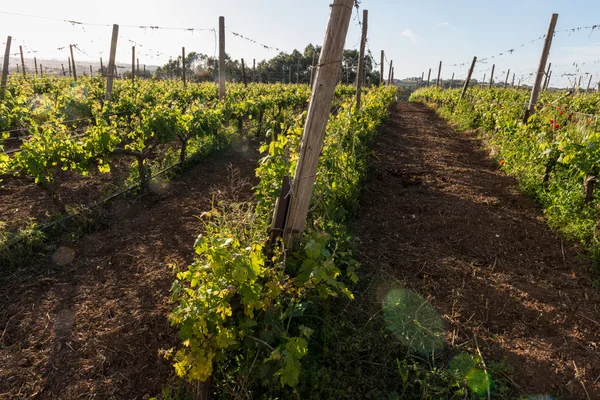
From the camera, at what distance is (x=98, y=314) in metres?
2.91

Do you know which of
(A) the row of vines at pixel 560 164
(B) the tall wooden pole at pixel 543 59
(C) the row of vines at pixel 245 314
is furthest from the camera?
(B) the tall wooden pole at pixel 543 59

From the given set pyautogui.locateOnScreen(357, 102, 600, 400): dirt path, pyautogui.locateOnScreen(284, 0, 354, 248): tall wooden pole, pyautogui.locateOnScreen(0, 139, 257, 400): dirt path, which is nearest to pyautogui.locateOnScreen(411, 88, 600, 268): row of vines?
pyautogui.locateOnScreen(357, 102, 600, 400): dirt path

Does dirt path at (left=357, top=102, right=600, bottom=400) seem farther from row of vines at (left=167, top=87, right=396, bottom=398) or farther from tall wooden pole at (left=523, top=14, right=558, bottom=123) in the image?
tall wooden pole at (left=523, top=14, right=558, bottom=123)

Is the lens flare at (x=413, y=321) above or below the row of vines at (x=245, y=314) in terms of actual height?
below

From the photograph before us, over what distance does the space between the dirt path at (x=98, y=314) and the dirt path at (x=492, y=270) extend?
214 centimetres

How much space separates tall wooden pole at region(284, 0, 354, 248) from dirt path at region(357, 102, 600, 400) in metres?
1.33

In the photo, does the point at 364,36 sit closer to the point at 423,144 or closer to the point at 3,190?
the point at 423,144

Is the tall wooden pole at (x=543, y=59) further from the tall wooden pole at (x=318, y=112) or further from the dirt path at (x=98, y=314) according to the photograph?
the dirt path at (x=98, y=314)

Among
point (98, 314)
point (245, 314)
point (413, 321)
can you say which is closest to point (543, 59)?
point (413, 321)

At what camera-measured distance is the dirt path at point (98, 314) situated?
7.65ft

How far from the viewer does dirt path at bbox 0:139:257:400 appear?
2332 millimetres

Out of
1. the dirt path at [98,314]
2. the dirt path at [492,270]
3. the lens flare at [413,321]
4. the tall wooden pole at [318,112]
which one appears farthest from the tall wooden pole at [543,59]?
the dirt path at [98,314]

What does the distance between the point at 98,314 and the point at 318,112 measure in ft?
8.09

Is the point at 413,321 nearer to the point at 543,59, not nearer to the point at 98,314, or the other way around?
the point at 98,314
